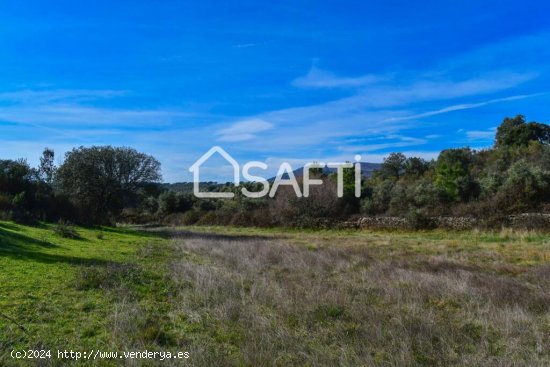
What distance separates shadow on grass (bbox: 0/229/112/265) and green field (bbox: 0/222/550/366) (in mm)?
56

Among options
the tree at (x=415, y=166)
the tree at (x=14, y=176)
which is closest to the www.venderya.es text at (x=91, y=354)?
the tree at (x=14, y=176)

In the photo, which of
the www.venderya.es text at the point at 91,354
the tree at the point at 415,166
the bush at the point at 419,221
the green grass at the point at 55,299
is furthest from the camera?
the tree at the point at 415,166

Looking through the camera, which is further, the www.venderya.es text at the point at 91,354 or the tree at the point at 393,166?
the tree at the point at 393,166

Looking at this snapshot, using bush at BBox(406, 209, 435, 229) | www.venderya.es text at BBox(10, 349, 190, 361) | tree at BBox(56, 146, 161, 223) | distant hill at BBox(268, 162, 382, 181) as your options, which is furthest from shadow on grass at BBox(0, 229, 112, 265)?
distant hill at BBox(268, 162, 382, 181)

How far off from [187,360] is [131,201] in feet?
107

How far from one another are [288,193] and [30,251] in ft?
104

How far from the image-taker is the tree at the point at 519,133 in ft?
171

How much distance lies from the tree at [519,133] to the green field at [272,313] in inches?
1925

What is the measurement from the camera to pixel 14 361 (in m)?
4.31

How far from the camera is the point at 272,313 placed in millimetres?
6746

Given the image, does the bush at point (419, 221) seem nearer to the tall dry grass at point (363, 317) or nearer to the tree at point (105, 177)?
the tall dry grass at point (363, 317)

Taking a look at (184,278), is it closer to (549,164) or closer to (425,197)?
(425,197)

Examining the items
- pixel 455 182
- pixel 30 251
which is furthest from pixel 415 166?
Answer: pixel 30 251

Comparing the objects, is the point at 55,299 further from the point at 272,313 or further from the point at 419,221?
the point at 419,221
